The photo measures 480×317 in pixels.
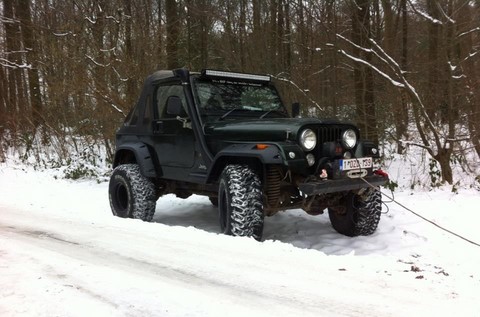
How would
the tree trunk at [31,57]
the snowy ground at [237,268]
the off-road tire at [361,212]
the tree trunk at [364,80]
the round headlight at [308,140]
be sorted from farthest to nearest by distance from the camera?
the tree trunk at [31,57]
the tree trunk at [364,80]
the off-road tire at [361,212]
the round headlight at [308,140]
the snowy ground at [237,268]

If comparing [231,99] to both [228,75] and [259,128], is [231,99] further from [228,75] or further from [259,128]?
[259,128]

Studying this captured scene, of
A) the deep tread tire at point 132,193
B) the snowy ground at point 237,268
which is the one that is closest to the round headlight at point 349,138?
the snowy ground at point 237,268

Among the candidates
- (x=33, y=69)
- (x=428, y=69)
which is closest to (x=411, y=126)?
(x=428, y=69)

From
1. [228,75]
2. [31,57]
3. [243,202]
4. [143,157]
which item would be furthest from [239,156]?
[31,57]

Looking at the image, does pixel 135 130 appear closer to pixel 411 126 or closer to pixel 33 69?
pixel 411 126

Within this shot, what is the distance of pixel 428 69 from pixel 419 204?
10.7ft

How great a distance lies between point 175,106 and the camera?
5750 mm

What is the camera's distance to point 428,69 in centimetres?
848

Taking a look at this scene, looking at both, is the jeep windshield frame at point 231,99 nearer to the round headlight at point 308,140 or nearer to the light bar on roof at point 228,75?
the light bar on roof at point 228,75

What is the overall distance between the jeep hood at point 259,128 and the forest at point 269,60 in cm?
374

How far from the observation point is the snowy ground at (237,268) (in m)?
2.96

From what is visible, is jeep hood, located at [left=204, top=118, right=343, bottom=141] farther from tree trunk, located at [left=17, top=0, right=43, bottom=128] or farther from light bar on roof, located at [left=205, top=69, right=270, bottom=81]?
tree trunk, located at [left=17, top=0, right=43, bottom=128]

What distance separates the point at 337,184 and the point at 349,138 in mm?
697

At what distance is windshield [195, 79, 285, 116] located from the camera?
582 cm
